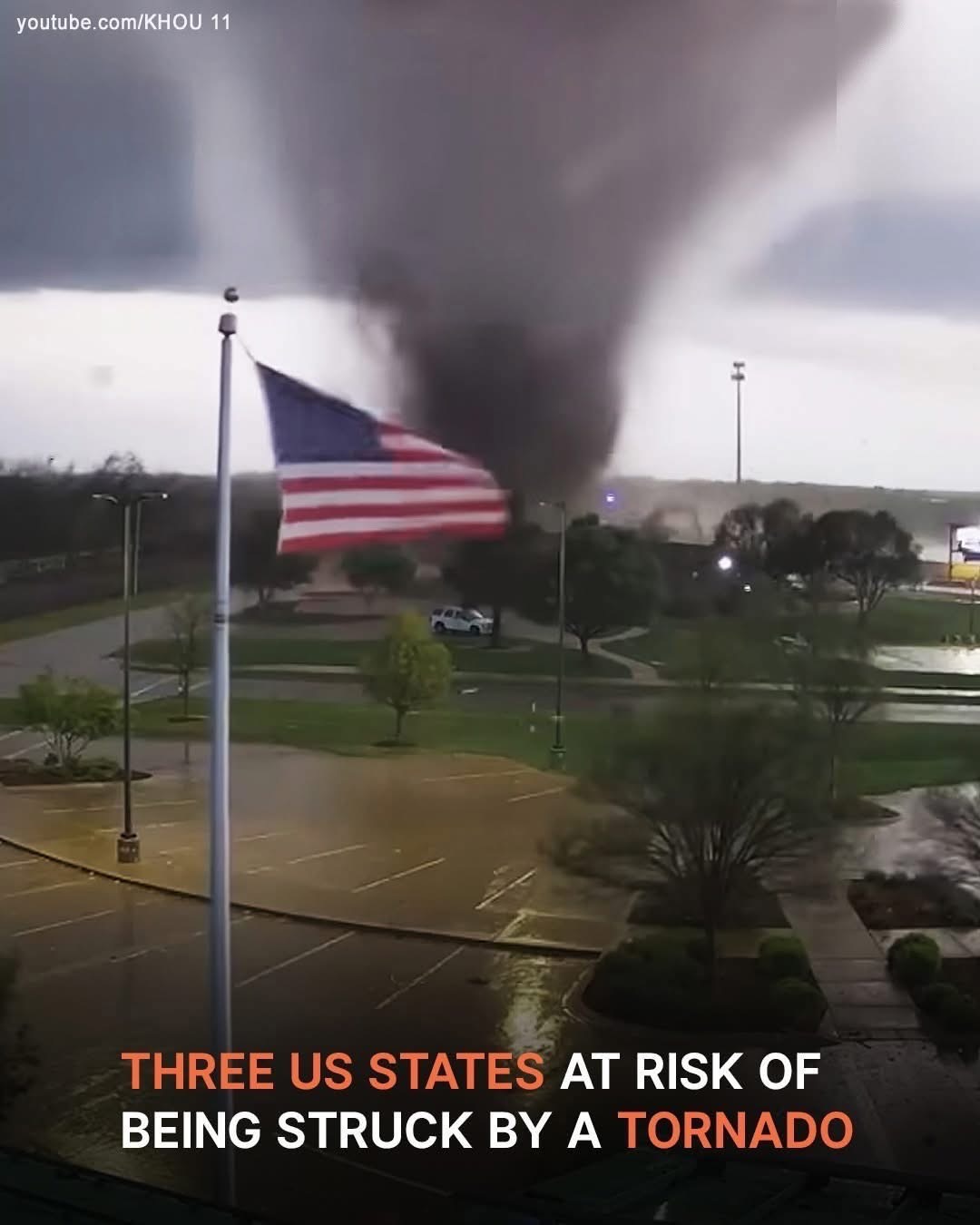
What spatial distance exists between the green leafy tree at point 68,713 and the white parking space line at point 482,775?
3.31 feet

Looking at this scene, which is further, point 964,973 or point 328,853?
point 328,853

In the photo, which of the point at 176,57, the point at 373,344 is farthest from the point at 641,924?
the point at 176,57

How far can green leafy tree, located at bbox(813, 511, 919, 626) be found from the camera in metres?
3.12

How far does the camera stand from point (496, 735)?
10.7 feet

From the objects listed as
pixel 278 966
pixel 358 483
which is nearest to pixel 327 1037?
pixel 278 966

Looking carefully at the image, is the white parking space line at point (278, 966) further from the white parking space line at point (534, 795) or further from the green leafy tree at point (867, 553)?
the green leafy tree at point (867, 553)

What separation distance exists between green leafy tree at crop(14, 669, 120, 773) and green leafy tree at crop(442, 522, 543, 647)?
1.16 m

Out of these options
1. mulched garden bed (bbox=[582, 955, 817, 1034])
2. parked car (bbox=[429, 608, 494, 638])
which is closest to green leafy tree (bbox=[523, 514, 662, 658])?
parked car (bbox=[429, 608, 494, 638])

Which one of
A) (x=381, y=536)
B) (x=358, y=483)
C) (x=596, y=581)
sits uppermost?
(x=358, y=483)

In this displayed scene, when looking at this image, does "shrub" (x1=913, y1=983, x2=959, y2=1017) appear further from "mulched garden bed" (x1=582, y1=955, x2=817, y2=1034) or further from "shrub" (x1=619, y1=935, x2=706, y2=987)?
"shrub" (x1=619, y1=935, x2=706, y2=987)

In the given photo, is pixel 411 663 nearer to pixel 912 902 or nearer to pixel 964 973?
pixel 912 902

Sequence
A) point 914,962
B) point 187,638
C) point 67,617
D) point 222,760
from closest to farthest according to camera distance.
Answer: point 222,760, point 914,962, point 187,638, point 67,617

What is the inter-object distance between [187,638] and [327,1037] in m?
1.22

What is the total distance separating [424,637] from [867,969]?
151cm
